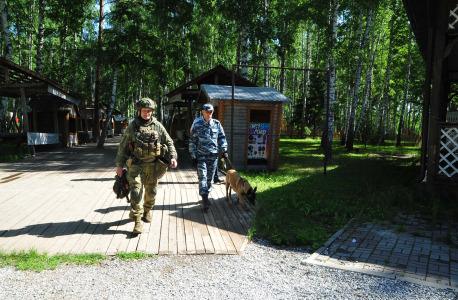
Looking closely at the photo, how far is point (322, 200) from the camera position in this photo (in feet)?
23.5

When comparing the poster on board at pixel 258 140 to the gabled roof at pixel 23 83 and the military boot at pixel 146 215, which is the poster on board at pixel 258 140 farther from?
the gabled roof at pixel 23 83

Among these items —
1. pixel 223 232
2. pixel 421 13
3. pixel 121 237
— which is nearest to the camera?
pixel 121 237

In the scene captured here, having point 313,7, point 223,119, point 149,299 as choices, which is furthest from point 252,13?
point 149,299

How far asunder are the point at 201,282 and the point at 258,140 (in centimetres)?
825

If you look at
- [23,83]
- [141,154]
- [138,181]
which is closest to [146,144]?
[141,154]

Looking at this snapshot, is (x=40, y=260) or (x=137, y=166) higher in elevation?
(x=137, y=166)

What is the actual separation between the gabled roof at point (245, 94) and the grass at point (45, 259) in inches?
285

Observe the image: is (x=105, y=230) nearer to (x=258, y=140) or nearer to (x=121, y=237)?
(x=121, y=237)

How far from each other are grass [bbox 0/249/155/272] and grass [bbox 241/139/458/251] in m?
1.93

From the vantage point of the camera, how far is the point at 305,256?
4156 millimetres

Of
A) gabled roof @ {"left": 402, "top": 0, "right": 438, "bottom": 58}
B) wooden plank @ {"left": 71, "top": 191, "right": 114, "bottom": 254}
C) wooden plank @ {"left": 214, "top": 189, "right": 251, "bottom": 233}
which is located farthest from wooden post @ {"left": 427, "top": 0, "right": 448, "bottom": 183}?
wooden plank @ {"left": 71, "top": 191, "right": 114, "bottom": 254}

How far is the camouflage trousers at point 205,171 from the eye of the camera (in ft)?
19.6

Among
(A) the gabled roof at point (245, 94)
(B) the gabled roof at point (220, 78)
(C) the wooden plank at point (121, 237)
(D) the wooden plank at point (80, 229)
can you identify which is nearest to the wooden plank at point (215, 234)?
(C) the wooden plank at point (121, 237)

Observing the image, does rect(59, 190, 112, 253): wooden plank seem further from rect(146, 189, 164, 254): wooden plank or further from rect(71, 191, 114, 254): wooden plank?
rect(146, 189, 164, 254): wooden plank
